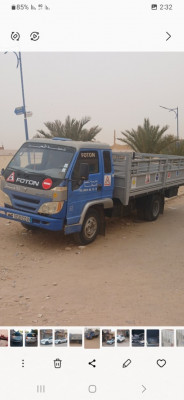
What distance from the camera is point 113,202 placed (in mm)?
6684

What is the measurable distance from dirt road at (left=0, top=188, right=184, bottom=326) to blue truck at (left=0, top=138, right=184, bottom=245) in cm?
49

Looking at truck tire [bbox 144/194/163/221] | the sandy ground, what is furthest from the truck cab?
truck tire [bbox 144/194/163/221]

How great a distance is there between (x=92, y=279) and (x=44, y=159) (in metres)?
2.43

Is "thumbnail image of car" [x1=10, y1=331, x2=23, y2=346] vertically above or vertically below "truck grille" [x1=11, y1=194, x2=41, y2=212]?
below

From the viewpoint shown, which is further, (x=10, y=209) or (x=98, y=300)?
(x=10, y=209)

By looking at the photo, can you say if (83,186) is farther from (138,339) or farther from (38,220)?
A: (138,339)

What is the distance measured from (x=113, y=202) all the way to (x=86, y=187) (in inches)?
48.8

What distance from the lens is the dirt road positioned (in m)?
3.33

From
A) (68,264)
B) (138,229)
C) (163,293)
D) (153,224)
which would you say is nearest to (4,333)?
(163,293)

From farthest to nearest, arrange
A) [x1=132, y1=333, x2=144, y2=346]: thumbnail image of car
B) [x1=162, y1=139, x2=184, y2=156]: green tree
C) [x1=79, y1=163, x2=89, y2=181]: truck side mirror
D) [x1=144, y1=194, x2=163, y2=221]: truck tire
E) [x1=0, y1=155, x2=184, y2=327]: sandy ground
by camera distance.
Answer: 1. [x1=162, y1=139, x2=184, y2=156]: green tree
2. [x1=144, y1=194, x2=163, y2=221]: truck tire
3. [x1=79, y1=163, x2=89, y2=181]: truck side mirror
4. [x1=0, y1=155, x2=184, y2=327]: sandy ground
5. [x1=132, y1=333, x2=144, y2=346]: thumbnail image of car

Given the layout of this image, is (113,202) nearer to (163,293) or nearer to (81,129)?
(163,293)

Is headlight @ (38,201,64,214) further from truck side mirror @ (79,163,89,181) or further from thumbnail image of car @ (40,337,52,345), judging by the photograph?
thumbnail image of car @ (40,337,52,345)

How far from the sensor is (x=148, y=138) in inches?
570

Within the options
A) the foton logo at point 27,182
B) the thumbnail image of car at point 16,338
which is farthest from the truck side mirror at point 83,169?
the thumbnail image of car at point 16,338
